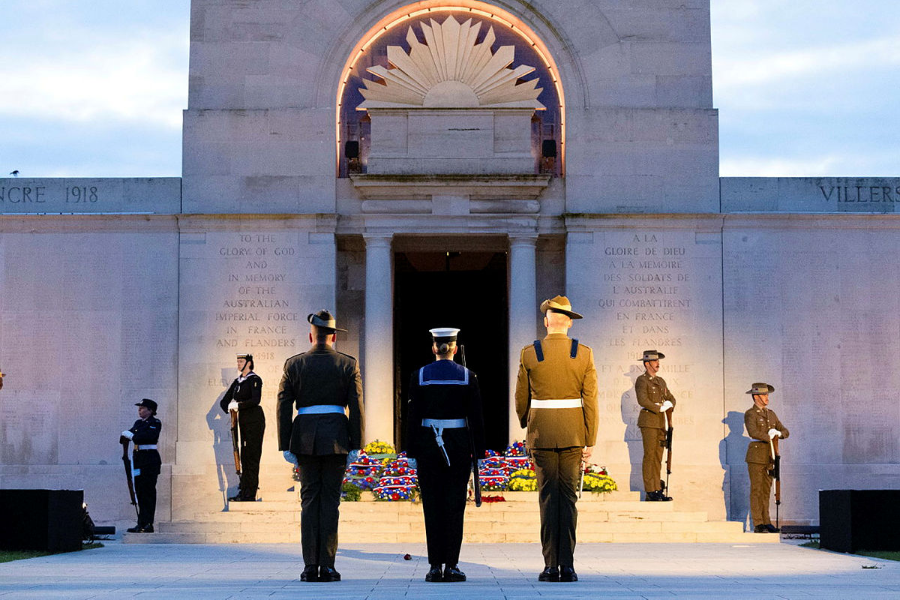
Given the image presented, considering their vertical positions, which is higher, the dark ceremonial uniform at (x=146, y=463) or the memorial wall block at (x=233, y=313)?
the memorial wall block at (x=233, y=313)

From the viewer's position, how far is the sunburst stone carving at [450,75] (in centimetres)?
2202

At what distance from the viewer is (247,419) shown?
1986 cm

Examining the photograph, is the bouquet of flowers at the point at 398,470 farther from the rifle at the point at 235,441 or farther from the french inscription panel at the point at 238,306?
the french inscription panel at the point at 238,306

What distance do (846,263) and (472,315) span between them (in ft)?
25.2

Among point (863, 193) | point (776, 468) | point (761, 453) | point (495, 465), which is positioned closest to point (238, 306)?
→ point (495, 465)

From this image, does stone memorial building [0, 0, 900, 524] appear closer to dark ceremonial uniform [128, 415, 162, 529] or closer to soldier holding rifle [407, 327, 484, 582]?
dark ceremonial uniform [128, 415, 162, 529]

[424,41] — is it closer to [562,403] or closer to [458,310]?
[458,310]

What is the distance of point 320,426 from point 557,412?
201cm

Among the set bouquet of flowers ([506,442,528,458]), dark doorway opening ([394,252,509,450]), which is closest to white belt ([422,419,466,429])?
bouquet of flowers ([506,442,528,458])

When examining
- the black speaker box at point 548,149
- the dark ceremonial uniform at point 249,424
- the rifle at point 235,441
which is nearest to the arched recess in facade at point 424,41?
the black speaker box at point 548,149

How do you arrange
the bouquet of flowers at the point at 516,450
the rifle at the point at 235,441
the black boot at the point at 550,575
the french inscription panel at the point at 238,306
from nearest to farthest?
1. the black boot at the point at 550,575
2. the rifle at the point at 235,441
3. the bouquet of flowers at the point at 516,450
4. the french inscription panel at the point at 238,306

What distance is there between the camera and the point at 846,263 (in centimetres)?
2189

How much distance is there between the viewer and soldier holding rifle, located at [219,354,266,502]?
1948cm

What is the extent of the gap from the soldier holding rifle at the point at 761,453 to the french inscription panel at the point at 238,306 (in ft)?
23.1
